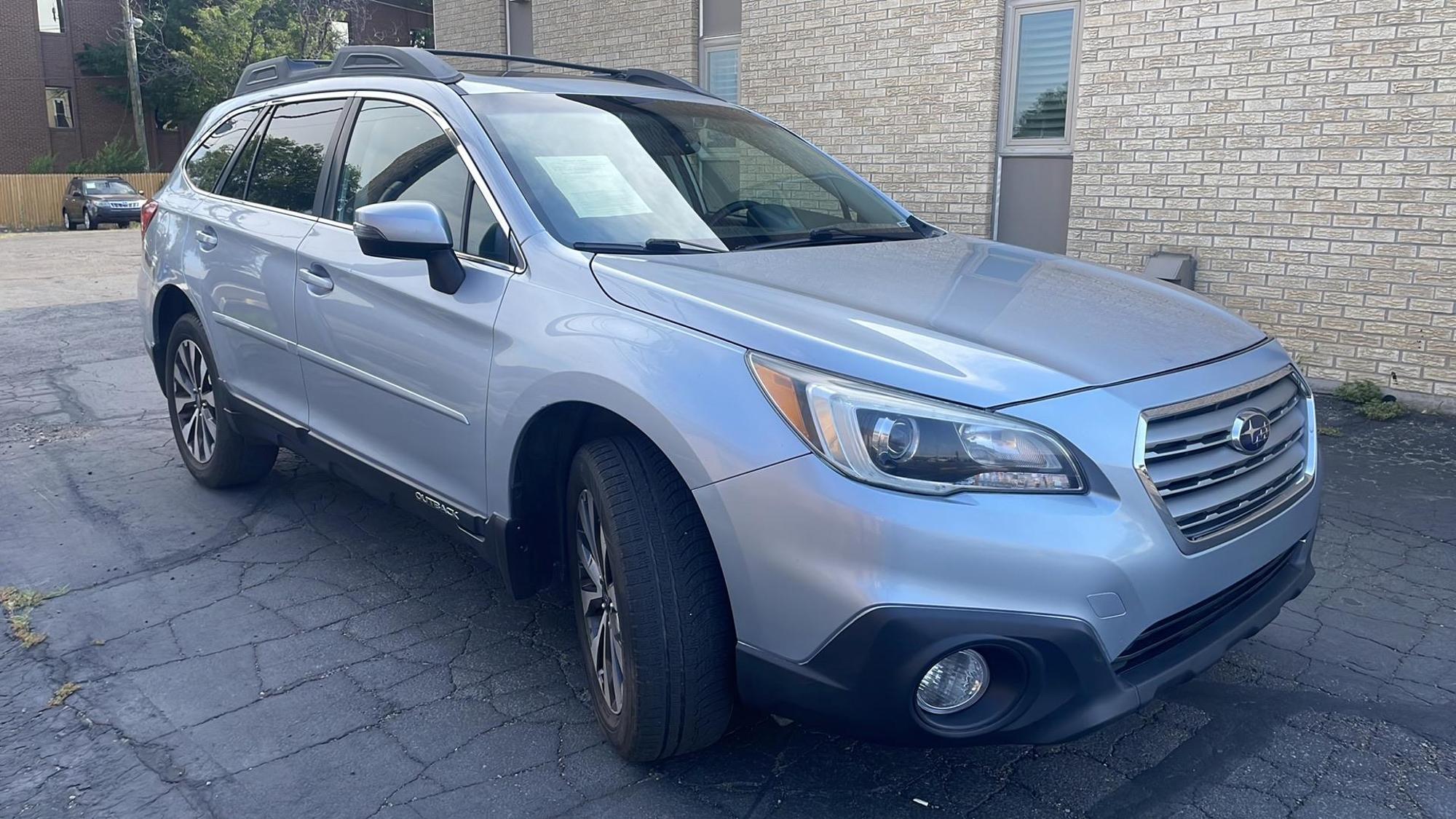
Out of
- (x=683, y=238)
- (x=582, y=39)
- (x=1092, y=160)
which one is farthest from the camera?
(x=582, y=39)

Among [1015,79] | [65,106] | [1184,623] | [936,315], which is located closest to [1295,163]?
[1015,79]

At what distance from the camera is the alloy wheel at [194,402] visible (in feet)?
16.9

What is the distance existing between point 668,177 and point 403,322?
975 millimetres

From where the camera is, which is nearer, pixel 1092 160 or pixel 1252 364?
pixel 1252 364

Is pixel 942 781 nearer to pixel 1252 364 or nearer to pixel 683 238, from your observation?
pixel 1252 364

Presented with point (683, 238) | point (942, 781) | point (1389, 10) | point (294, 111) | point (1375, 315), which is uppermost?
point (1389, 10)

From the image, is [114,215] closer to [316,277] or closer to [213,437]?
[213,437]

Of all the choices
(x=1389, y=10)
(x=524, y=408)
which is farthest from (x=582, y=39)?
(x=524, y=408)

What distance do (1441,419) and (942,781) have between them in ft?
17.0

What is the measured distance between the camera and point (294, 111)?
15.1ft

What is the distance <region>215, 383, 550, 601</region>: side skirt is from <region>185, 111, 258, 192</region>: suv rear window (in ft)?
3.95

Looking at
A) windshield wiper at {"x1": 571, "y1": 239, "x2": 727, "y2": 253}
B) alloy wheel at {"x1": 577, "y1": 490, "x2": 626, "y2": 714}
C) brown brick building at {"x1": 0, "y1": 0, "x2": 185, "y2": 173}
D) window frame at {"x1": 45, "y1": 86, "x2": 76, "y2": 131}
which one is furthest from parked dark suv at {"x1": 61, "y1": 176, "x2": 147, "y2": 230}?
alloy wheel at {"x1": 577, "y1": 490, "x2": 626, "y2": 714}

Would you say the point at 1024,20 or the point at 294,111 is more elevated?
the point at 1024,20

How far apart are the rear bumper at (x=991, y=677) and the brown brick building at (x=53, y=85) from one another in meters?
45.6
